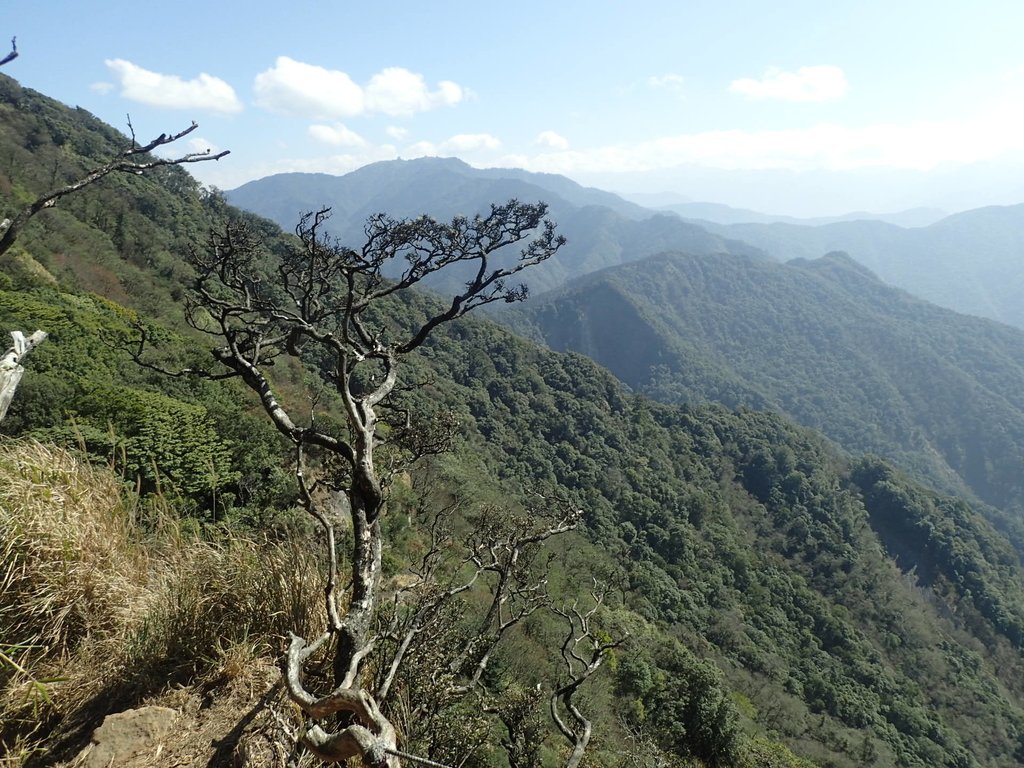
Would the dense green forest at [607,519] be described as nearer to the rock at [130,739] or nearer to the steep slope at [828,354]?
the rock at [130,739]

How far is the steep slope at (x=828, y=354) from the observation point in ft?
382

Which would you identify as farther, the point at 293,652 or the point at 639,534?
the point at 639,534

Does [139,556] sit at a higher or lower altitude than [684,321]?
higher

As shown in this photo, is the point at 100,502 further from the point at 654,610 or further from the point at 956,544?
the point at 956,544

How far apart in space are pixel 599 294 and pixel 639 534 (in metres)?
126

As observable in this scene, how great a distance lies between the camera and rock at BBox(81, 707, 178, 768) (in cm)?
212

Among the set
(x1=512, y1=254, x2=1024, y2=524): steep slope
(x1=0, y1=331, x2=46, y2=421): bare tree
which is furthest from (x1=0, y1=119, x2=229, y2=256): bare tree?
(x1=512, y1=254, x2=1024, y2=524): steep slope

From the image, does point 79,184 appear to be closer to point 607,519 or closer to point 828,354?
point 607,519

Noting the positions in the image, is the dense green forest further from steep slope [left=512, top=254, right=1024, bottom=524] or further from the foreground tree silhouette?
steep slope [left=512, top=254, right=1024, bottom=524]

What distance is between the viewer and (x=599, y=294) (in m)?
165

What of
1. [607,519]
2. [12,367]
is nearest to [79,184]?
[12,367]

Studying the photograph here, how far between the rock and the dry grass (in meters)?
0.19

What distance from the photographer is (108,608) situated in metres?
2.75

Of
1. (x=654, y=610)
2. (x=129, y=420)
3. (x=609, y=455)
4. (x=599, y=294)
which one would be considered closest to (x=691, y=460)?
(x=609, y=455)
